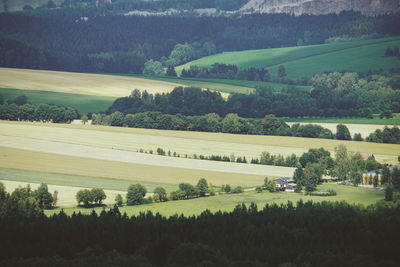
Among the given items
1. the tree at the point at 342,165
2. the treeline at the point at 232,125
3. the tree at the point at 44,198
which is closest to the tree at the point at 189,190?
the tree at the point at 44,198

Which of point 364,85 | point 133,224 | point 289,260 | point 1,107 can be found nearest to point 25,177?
point 133,224

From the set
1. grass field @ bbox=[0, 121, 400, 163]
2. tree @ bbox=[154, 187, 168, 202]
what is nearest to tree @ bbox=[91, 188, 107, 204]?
tree @ bbox=[154, 187, 168, 202]

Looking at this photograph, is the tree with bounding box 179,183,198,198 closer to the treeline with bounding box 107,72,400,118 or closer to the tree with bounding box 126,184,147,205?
the tree with bounding box 126,184,147,205

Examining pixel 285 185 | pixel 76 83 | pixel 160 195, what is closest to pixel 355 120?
pixel 285 185

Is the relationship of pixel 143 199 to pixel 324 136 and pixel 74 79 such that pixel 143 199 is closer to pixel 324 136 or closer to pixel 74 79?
pixel 324 136

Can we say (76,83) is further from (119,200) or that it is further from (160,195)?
(119,200)
